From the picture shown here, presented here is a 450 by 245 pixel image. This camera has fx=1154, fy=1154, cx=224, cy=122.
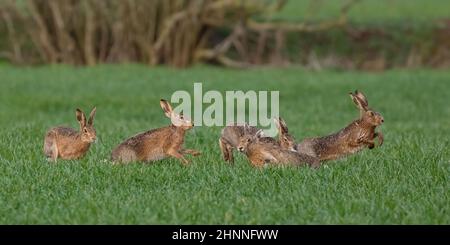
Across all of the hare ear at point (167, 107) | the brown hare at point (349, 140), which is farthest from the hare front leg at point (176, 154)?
the brown hare at point (349, 140)

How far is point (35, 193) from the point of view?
986cm

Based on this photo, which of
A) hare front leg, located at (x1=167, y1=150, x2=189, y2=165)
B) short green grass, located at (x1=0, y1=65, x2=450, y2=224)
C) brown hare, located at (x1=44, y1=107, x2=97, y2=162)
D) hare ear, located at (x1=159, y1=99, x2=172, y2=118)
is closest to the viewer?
short green grass, located at (x1=0, y1=65, x2=450, y2=224)

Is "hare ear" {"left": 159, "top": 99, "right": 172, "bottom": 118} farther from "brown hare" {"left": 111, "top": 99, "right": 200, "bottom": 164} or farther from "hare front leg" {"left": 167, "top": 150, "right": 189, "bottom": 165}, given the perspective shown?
"hare front leg" {"left": 167, "top": 150, "right": 189, "bottom": 165}

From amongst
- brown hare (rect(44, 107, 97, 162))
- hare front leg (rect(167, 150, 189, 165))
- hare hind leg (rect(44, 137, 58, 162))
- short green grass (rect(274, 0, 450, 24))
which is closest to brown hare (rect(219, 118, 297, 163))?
hare front leg (rect(167, 150, 189, 165))

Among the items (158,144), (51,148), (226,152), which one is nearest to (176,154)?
(158,144)

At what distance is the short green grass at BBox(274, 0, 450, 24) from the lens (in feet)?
147

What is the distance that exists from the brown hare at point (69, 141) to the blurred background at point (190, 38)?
2338cm

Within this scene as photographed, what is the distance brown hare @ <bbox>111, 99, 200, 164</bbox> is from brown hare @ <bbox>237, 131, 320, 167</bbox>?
56 centimetres

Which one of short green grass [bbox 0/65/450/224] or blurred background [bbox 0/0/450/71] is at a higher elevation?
blurred background [bbox 0/0/450/71]

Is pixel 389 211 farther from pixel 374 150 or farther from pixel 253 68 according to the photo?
pixel 253 68

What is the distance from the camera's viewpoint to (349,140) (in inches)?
444

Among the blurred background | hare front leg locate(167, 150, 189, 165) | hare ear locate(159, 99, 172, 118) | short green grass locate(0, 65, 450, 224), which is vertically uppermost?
the blurred background

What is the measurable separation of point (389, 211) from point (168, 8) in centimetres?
2681

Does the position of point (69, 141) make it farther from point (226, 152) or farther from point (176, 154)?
point (226, 152)
